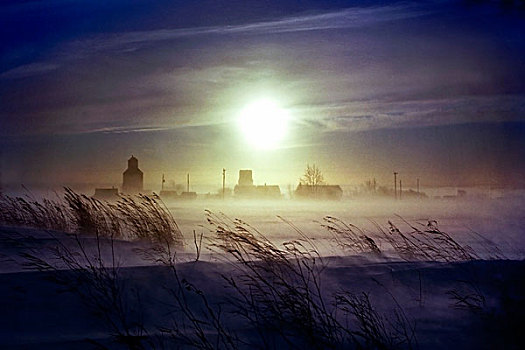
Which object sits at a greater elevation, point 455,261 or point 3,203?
point 3,203

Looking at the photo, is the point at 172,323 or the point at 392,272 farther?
the point at 392,272

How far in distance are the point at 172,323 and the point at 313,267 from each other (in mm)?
2455

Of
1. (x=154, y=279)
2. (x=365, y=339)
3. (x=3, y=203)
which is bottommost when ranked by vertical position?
(x=365, y=339)

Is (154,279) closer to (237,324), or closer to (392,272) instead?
(237,324)

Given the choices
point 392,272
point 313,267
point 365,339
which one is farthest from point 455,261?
point 365,339

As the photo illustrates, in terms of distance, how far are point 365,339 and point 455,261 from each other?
355 centimetres

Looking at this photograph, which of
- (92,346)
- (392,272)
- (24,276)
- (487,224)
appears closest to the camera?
(92,346)

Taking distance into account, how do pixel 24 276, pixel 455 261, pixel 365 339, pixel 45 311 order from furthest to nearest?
pixel 455 261 → pixel 24 276 → pixel 45 311 → pixel 365 339

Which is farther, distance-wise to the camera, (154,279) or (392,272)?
(392,272)

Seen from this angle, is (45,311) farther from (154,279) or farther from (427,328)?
(427,328)

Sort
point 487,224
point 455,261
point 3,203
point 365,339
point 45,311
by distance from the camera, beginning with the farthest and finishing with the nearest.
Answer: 1. point 487,224
2. point 3,203
3. point 455,261
4. point 45,311
5. point 365,339

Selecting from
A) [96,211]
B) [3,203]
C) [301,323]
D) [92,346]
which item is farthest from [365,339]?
[3,203]

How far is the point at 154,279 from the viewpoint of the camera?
21.5 feet

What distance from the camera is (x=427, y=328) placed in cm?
573
